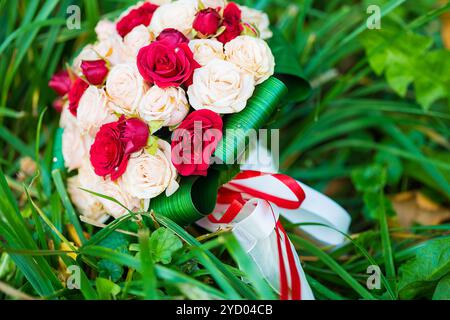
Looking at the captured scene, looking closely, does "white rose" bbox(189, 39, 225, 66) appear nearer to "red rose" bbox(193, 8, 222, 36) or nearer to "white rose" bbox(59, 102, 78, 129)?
"red rose" bbox(193, 8, 222, 36)

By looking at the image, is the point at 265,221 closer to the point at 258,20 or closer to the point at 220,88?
the point at 220,88

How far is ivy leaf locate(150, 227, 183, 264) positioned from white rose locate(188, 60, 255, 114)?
0.22m

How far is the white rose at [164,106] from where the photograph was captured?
813 millimetres

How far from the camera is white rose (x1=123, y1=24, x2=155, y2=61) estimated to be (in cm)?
89

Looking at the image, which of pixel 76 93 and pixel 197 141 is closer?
pixel 197 141

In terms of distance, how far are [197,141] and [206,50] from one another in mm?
166

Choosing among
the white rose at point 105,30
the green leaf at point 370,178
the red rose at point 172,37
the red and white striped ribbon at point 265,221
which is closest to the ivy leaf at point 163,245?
the red and white striped ribbon at point 265,221

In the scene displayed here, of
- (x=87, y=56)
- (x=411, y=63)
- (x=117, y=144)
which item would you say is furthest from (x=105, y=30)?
(x=411, y=63)

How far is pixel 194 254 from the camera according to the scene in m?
0.77

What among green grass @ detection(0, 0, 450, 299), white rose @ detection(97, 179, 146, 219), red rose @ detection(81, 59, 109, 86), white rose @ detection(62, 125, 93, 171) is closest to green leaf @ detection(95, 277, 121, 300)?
green grass @ detection(0, 0, 450, 299)

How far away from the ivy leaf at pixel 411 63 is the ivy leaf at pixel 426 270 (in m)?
0.44

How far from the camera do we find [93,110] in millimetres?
859

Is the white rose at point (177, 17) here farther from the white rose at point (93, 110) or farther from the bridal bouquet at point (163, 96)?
the white rose at point (93, 110)
